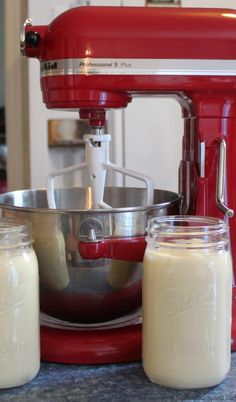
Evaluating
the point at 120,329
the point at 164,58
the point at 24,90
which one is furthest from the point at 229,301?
the point at 24,90

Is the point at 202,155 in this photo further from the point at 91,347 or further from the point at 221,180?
the point at 91,347

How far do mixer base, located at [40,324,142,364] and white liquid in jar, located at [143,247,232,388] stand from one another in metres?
0.07

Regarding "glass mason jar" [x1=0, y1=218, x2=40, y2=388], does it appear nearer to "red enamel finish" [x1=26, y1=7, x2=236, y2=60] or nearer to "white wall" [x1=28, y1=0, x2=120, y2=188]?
"red enamel finish" [x1=26, y1=7, x2=236, y2=60]

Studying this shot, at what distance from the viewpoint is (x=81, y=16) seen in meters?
0.74

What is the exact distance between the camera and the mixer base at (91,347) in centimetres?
72

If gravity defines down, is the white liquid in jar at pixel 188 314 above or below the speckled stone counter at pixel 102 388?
above

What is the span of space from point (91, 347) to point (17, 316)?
0.12 meters

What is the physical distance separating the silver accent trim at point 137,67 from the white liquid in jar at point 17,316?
0.23 metres

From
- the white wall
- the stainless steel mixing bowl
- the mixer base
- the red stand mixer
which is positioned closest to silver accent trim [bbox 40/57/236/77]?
the red stand mixer

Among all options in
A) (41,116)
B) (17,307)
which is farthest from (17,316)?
(41,116)

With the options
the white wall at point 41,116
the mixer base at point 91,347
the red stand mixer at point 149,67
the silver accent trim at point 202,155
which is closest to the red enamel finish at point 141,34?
the red stand mixer at point 149,67

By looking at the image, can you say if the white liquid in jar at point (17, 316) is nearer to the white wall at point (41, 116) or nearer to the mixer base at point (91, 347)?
the mixer base at point (91, 347)

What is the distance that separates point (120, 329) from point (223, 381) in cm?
15

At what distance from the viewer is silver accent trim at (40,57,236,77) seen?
0.73 m
